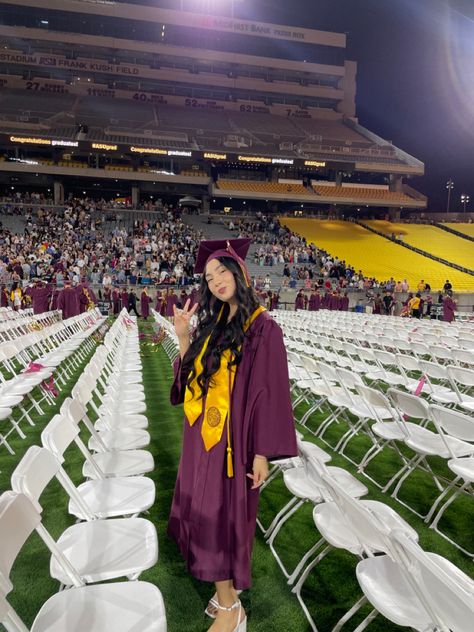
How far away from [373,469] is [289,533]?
1.47 meters

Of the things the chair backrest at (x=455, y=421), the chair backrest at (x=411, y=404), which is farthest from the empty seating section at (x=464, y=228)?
the chair backrest at (x=455, y=421)

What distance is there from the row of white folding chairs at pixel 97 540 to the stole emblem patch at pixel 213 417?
2.08 ft

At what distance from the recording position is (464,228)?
40000mm

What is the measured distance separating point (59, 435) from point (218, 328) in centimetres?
115

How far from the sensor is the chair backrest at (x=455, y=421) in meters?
3.11

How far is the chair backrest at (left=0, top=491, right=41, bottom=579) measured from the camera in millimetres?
1607

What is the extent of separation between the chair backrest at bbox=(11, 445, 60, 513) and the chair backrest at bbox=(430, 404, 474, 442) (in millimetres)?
2563

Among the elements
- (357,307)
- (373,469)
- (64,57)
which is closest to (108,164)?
(64,57)

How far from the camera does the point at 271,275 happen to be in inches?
1070

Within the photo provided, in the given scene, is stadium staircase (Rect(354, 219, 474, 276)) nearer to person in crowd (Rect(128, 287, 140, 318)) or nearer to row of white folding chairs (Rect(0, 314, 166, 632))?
person in crowd (Rect(128, 287, 140, 318))

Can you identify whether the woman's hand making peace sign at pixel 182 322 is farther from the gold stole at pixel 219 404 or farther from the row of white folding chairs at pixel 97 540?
the row of white folding chairs at pixel 97 540

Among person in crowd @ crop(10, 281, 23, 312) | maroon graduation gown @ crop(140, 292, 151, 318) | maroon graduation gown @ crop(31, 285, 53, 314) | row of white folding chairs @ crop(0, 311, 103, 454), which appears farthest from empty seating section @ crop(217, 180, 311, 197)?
row of white folding chairs @ crop(0, 311, 103, 454)

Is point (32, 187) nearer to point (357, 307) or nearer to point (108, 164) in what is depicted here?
point (108, 164)

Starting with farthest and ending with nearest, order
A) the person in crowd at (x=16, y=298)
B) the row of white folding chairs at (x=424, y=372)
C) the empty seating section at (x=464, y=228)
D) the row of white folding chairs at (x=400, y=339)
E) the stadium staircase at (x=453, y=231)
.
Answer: the empty seating section at (x=464, y=228)
the stadium staircase at (x=453, y=231)
the person in crowd at (x=16, y=298)
the row of white folding chairs at (x=400, y=339)
the row of white folding chairs at (x=424, y=372)
